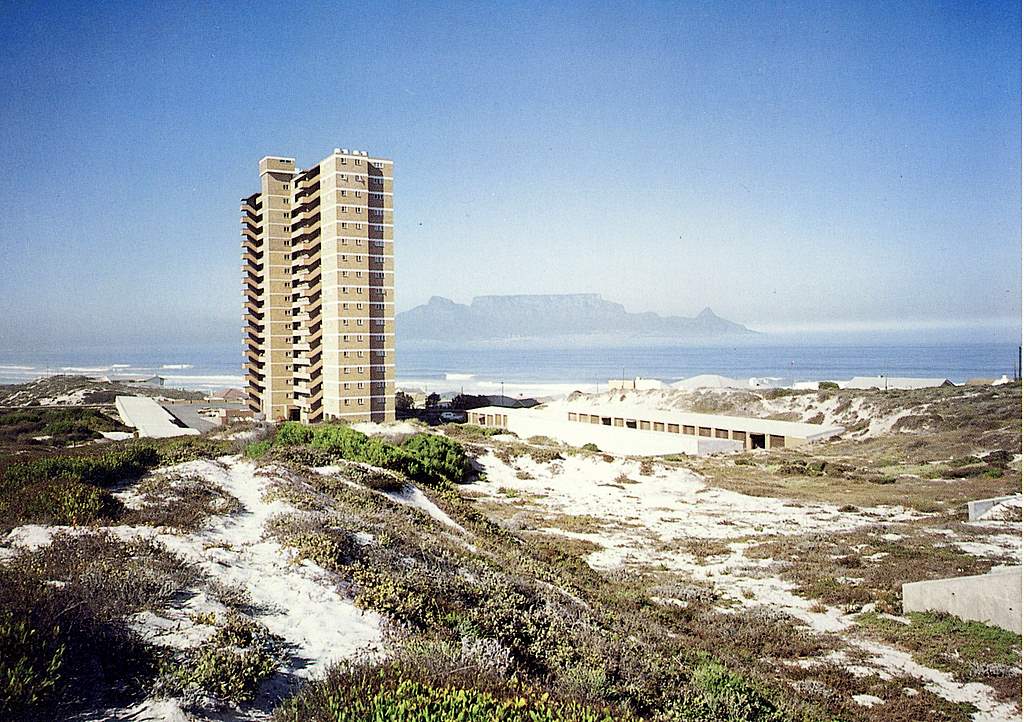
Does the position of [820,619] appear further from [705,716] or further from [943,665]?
[705,716]

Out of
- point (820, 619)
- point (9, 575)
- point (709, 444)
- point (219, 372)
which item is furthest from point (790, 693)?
point (219, 372)

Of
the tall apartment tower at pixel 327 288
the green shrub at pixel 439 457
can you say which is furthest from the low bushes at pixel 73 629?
the tall apartment tower at pixel 327 288

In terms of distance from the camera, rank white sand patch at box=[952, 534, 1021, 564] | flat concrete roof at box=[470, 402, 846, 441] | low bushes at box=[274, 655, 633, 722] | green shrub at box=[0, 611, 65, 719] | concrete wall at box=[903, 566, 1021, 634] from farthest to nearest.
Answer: flat concrete roof at box=[470, 402, 846, 441] < white sand patch at box=[952, 534, 1021, 564] < concrete wall at box=[903, 566, 1021, 634] < low bushes at box=[274, 655, 633, 722] < green shrub at box=[0, 611, 65, 719]

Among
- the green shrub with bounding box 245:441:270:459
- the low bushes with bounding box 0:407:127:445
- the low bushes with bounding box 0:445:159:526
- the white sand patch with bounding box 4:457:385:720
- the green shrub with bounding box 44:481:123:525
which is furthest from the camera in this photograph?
the low bushes with bounding box 0:407:127:445

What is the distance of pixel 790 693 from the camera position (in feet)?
32.6

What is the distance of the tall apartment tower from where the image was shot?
5575cm

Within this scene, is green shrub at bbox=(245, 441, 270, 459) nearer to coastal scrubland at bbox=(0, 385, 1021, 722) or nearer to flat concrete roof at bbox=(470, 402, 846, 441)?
coastal scrubland at bbox=(0, 385, 1021, 722)

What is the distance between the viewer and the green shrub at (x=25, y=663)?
17.5 ft

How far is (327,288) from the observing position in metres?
56.6

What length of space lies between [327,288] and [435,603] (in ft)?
165

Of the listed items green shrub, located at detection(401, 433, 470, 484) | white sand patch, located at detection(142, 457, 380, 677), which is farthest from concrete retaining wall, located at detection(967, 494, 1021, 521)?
white sand patch, located at detection(142, 457, 380, 677)

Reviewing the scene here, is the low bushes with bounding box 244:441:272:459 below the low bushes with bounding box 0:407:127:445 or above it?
above

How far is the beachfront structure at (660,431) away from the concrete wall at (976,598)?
2910 centimetres

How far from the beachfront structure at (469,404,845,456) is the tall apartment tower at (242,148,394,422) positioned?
12.2 meters
